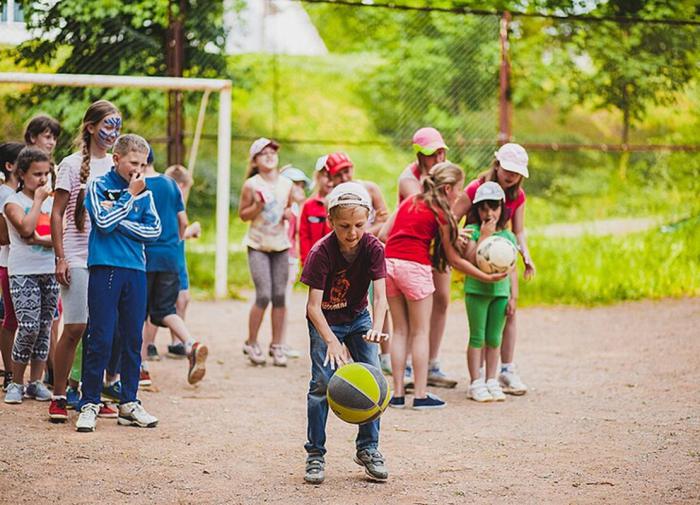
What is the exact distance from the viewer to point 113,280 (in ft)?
19.1

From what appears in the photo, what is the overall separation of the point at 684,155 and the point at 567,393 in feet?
23.9

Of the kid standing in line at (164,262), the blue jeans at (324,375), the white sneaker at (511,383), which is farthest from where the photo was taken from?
the kid standing in line at (164,262)

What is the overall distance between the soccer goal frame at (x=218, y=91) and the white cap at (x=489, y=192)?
14.3ft

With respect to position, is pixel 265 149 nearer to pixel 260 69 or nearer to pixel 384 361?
pixel 384 361

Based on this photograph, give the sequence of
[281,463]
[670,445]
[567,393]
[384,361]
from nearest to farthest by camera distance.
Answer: [281,463]
[670,445]
[567,393]
[384,361]

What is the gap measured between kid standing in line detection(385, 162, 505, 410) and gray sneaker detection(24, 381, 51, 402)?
2250mm

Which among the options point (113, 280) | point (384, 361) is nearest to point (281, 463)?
point (113, 280)

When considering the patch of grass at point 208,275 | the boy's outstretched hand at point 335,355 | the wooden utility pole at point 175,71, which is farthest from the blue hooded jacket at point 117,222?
the wooden utility pole at point 175,71

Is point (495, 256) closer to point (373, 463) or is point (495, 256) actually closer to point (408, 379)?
point (408, 379)

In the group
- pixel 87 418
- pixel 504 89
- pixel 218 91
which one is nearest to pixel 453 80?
pixel 504 89

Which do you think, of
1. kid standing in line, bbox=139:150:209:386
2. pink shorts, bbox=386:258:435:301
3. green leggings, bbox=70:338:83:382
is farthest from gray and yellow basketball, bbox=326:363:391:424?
kid standing in line, bbox=139:150:209:386

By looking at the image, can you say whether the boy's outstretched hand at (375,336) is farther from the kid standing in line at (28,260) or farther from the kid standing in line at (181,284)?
the kid standing in line at (181,284)

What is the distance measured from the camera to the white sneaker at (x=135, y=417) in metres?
6.05

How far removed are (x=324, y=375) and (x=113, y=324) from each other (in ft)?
4.96
